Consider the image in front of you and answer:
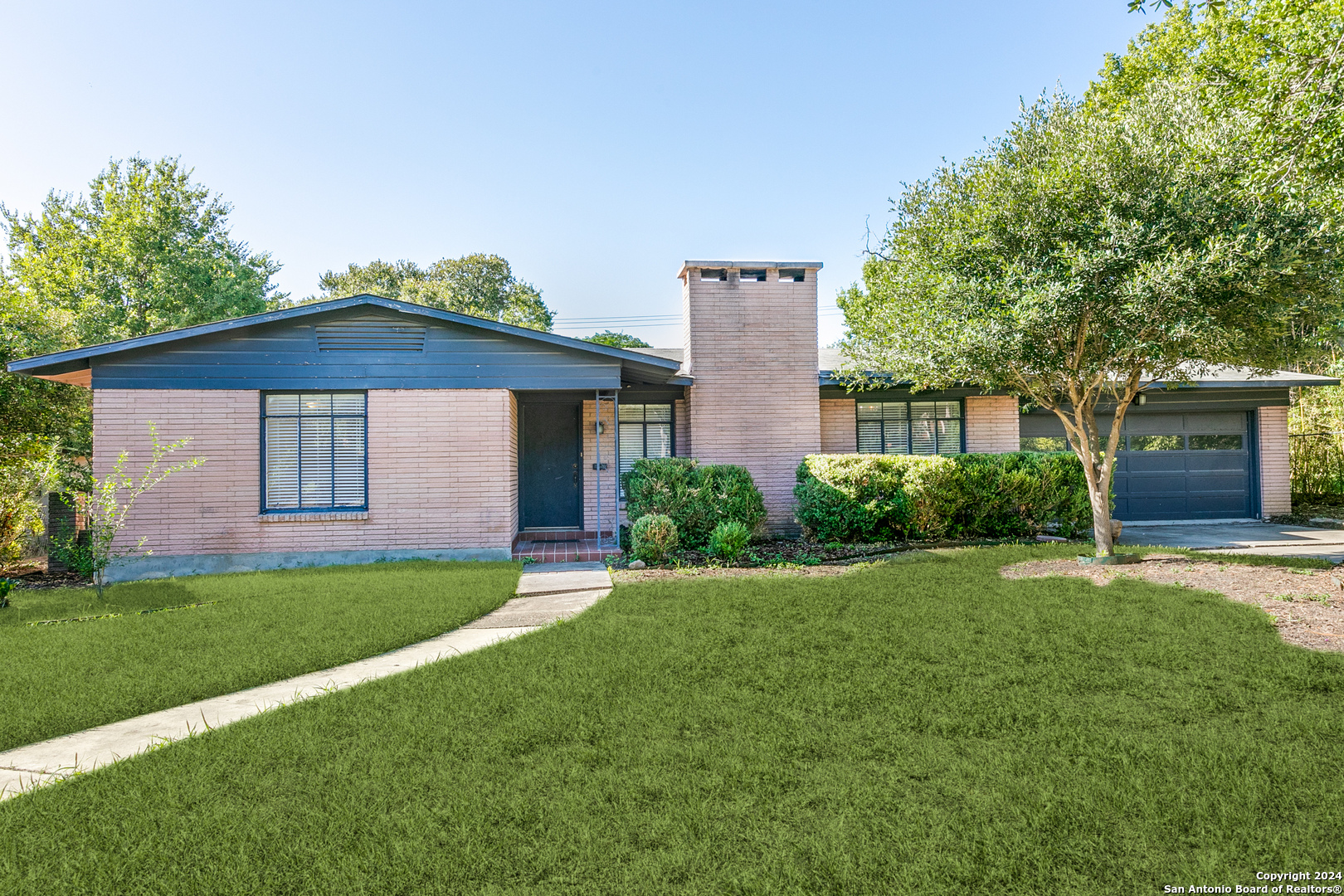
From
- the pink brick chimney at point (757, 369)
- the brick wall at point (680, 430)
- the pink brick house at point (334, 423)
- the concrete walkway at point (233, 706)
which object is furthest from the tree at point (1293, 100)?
the brick wall at point (680, 430)

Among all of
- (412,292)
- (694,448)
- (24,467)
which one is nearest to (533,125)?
(694,448)

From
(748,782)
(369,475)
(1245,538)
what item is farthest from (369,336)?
(1245,538)

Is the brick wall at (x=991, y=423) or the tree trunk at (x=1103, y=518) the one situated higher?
the brick wall at (x=991, y=423)

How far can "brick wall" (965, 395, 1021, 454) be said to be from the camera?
46.1 ft

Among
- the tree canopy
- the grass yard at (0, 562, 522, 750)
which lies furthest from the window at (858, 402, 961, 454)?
the tree canopy

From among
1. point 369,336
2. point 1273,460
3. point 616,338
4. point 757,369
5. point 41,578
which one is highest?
point 616,338

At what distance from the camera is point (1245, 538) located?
1245 cm

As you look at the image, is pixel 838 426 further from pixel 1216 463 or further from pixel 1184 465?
pixel 1216 463

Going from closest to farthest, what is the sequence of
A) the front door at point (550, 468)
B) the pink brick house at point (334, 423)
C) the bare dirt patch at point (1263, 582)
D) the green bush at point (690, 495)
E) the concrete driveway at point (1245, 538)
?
the bare dirt patch at point (1263, 582) → the pink brick house at point (334, 423) → the green bush at point (690, 495) → the concrete driveway at point (1245, 538) → the front door at point (550, 468)

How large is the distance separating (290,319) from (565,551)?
5.30 m

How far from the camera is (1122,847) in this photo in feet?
8.38

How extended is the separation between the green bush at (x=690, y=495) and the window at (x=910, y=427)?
4.26 metres

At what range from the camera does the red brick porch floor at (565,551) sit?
10.6 meters

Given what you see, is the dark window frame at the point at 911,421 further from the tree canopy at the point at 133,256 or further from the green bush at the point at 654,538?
the tree canopy at the point at 133,256
